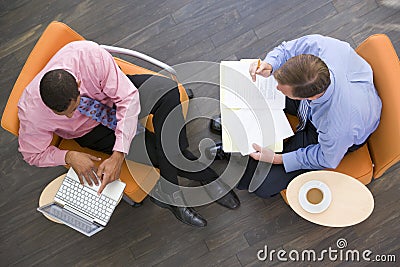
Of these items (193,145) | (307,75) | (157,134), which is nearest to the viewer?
(307,75)

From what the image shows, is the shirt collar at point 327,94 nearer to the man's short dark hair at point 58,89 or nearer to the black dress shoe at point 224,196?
the black dress shoe at point 224,196

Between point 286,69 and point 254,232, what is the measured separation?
3.18 feet

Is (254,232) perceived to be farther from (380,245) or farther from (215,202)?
(380,245)

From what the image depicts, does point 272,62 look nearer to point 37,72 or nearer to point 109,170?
point 109,170

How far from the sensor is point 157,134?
6.20 feet

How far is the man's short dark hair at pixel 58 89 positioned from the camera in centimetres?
157

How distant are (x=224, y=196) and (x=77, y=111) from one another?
0.80 metres

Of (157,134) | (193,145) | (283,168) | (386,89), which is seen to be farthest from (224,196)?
(386,89)

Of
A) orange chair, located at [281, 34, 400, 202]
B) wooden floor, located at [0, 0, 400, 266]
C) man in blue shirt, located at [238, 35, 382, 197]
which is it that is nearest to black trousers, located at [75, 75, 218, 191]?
man in blue shirt, located at [238, 35, 382, 197]

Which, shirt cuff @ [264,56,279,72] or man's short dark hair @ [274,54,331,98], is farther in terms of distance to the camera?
shirt cuff @ [264,56,279,72]

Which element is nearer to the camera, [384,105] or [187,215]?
[384,105]

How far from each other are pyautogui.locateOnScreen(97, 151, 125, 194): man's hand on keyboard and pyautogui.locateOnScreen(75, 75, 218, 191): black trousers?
5.3 inches

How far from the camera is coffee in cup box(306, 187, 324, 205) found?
180cm

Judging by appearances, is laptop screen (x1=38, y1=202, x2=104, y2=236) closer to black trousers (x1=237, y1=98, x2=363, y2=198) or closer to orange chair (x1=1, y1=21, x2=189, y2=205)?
orange chair (x1=1, y1=21, x2=189, y2=205)
